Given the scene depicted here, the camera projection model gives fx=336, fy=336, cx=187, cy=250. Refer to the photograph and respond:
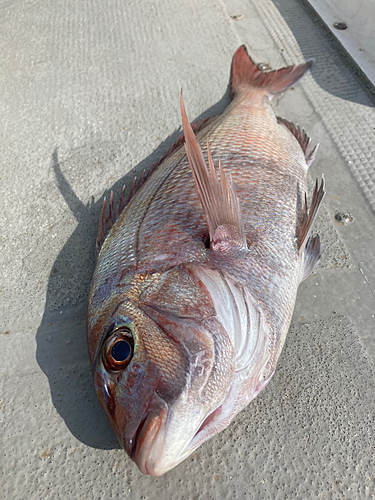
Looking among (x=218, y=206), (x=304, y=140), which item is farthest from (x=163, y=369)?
(x=304, y=140)

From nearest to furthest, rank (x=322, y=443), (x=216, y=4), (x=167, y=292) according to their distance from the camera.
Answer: (x=167, y=292) < (x=322, y=443) < (x=216, y=4)

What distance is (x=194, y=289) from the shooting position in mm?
1127

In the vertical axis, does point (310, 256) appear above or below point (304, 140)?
below

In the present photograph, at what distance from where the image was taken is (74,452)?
1403mm

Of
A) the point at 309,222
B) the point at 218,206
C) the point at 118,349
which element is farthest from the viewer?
the point at 309,222

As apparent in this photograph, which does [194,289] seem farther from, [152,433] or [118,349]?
[152,433]

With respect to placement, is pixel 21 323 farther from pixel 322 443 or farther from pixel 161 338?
pixel 322 443

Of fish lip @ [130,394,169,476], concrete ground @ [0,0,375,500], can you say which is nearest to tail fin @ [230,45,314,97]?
concrete ground @ [0,0,375,500]

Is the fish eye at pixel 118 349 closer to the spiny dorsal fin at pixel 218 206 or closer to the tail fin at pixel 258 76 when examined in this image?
the spiny dorsal fin at pixel 218 206

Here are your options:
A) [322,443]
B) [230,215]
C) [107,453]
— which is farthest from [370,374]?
[107,453]

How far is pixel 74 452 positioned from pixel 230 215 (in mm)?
1173

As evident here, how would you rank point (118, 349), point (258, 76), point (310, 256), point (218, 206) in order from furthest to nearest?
→ point (258, 76) → point (310, 256) → point (218, 206) → point (118, 349)

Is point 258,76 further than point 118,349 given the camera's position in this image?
Yes

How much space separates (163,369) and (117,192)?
141 centimetres
